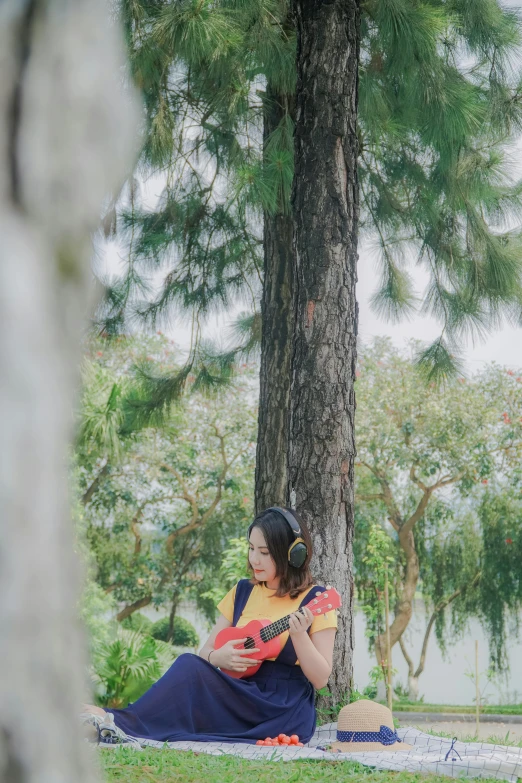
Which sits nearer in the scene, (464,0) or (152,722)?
(152,722)

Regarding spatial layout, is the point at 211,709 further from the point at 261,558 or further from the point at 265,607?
the point at 261,558

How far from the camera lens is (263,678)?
2631 mm

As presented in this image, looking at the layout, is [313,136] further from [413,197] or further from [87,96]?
[87,96]

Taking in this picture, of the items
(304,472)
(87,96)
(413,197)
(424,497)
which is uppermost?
(413,197)

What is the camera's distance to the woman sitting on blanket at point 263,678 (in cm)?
249

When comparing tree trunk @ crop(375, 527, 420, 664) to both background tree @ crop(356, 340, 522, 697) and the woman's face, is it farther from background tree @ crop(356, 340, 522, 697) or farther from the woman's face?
the woman's face

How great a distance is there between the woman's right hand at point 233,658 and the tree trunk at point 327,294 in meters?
0.53

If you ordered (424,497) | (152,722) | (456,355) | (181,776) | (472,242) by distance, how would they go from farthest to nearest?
(424,497), (456,355), (472,242), (152,722), (181,776)

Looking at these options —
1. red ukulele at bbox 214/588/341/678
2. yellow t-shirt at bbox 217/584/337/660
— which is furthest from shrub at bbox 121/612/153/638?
red ukulele at bbox 214/588/341/678

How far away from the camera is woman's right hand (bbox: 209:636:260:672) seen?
2576 mm

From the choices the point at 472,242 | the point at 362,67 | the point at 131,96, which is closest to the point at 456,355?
the point at 472,242

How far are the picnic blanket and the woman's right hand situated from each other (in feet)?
0.74

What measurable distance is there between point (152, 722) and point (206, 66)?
10.2 ft

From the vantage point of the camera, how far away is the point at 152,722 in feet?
8.27
